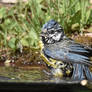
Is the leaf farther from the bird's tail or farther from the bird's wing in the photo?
the bird's tail

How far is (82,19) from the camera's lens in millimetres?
5613

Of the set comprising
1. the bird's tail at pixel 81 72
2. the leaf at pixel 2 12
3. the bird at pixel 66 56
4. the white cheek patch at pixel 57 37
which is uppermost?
the leaf at pixel 2 12

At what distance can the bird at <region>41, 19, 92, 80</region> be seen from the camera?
142 inches

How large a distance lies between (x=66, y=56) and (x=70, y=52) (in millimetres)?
62

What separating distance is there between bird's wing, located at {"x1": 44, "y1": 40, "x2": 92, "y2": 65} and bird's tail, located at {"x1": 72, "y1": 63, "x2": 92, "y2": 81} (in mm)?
51

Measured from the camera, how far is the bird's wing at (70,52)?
3.62m

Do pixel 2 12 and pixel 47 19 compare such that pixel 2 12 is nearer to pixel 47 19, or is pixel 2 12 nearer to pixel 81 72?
pixel 47 19

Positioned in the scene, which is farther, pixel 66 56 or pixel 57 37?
pixel 57 37

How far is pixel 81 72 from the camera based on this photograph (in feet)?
11.7

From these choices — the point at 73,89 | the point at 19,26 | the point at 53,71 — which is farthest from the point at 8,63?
the point at 73,89

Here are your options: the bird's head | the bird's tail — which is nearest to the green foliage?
the bird's head

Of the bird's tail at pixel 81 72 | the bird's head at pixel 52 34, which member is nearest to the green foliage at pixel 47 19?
the bird's head at pixel 52 34

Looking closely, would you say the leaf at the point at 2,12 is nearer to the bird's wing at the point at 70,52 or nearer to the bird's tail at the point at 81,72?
the bird's wing at the point at 70,52

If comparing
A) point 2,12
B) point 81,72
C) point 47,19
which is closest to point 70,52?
point 81,72
